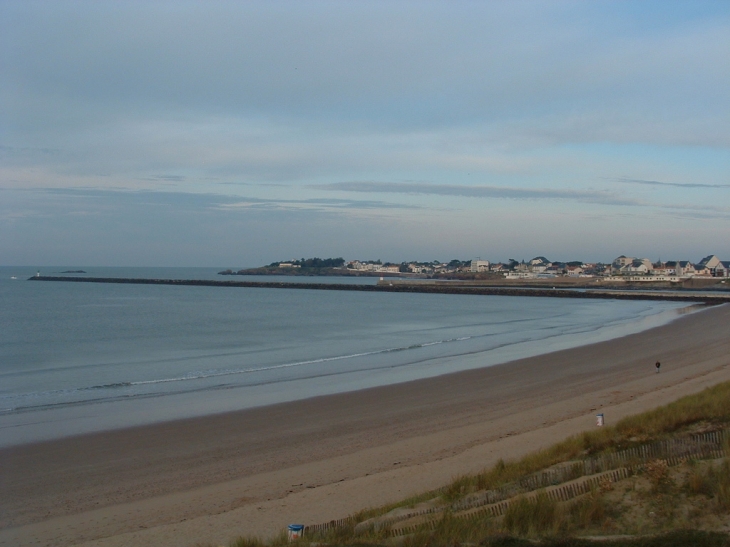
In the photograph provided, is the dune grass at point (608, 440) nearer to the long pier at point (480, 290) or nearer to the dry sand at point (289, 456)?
the dry sand at point (289, 456)

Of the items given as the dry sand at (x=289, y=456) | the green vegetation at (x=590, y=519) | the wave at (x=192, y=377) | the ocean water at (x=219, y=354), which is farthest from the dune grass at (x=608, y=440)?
the wave at (x=192, y=377)

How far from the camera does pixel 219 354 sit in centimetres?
2692

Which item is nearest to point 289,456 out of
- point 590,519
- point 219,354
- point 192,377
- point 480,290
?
point 590,519

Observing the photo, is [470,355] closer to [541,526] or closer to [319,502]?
[319,502]

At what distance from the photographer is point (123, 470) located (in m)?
10.5

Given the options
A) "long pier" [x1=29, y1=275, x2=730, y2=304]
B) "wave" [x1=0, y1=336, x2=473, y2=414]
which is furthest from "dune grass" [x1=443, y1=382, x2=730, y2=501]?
"long pier" [x1=29, y1=275, x2=730, y2=304]

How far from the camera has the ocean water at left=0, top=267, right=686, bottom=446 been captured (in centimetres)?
1614

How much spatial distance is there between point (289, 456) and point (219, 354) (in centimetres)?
1634

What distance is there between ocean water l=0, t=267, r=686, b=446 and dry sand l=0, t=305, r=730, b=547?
6.42 feet

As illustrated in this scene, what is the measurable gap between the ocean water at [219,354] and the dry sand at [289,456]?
6.42 feet

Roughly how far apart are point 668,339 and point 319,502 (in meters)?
25.6

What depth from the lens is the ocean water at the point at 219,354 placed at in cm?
1614

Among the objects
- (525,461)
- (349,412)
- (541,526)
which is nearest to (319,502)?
(525,461)

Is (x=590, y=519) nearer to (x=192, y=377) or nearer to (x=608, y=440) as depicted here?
(x=608, y=440)
